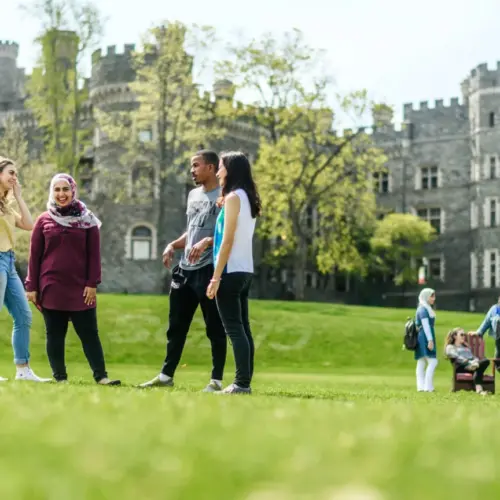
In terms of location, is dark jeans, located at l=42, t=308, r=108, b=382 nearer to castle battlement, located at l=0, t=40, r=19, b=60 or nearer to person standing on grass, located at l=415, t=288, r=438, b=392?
person standing on grass, located at l=415, t=288, r=438, b=392

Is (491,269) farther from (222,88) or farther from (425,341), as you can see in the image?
(425,341)

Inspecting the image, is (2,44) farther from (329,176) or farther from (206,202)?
(206,202)

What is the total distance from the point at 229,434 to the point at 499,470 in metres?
1.17

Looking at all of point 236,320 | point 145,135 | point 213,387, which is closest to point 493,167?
point 145,135

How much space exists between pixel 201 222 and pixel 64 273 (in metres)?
1.37

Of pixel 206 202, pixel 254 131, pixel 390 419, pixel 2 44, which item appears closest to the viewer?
pixel 390 419

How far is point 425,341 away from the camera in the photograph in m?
13.9

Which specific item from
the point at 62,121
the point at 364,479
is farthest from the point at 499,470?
the point at 62,121

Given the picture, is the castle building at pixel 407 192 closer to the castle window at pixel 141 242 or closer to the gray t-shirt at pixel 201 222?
the castle window at pixel 141 242

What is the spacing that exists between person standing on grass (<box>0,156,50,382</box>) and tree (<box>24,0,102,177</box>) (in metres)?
30.4

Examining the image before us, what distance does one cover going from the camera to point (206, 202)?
886 centimetres

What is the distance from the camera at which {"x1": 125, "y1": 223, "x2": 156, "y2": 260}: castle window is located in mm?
47719

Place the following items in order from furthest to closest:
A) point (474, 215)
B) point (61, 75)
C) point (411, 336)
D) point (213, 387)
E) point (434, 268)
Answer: point (434, 268)
point (474, 215)
point (61, 75)
point (411, 336)
point (213, 387)

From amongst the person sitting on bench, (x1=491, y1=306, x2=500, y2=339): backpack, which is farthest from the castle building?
the person sitting on bench
